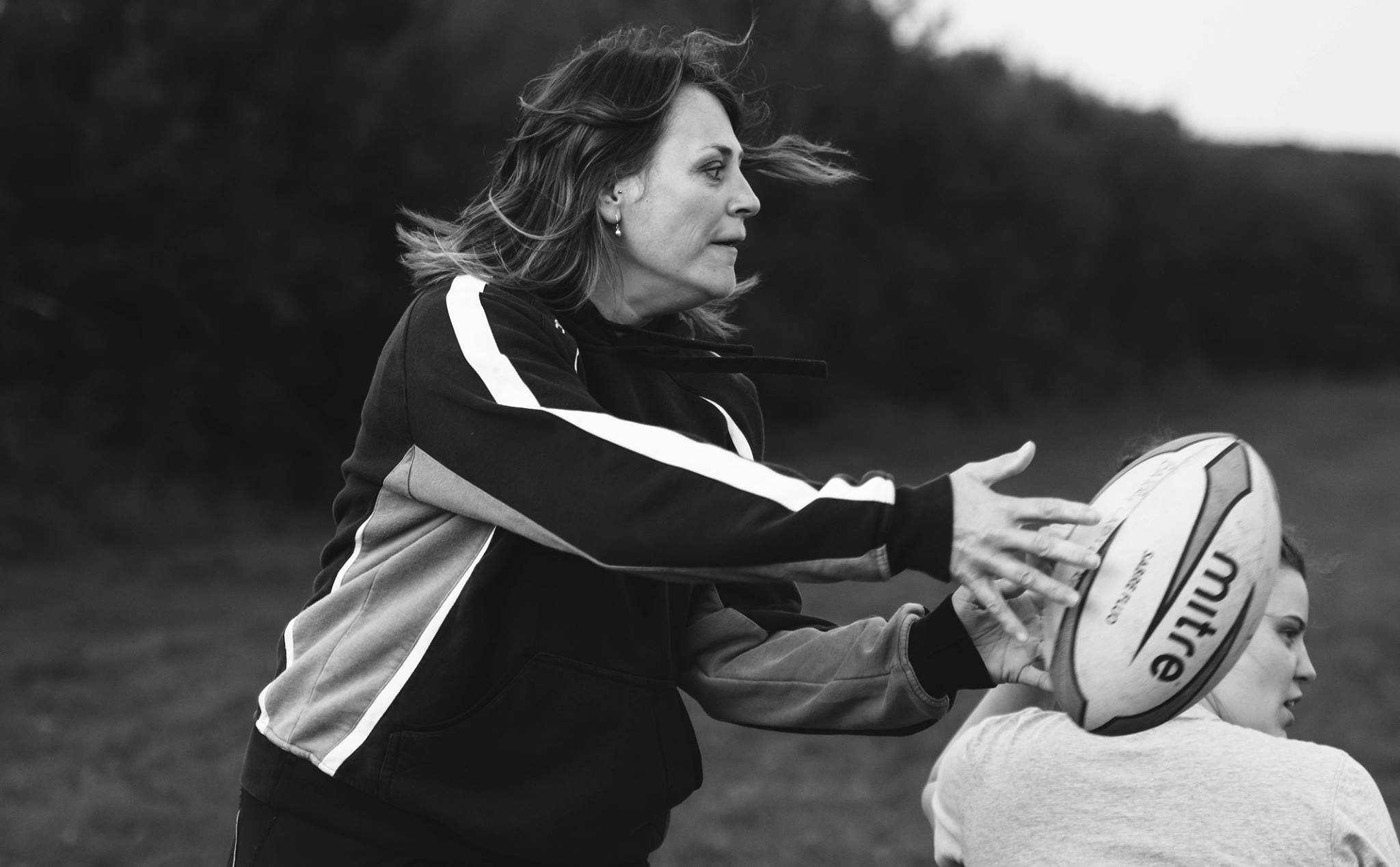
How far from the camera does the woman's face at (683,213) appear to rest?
234 cm

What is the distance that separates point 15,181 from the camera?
8227 mm

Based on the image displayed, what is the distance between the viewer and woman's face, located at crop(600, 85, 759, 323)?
234 cm

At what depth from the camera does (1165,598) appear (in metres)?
2.08

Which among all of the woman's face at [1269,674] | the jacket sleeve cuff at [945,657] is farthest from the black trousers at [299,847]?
the woman's face at [1269,674]

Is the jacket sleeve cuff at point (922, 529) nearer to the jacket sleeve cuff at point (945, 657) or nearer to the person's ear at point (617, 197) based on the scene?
the jacket sleeve cuff at point (945, 657)

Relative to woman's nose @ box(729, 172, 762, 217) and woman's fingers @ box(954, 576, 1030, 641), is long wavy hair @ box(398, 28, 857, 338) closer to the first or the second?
woman's nose @ box(729, 172, 762, 217)

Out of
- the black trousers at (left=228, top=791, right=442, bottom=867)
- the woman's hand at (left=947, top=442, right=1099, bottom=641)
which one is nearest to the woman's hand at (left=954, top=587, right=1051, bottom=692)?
the woman's hand at (left=947, top=442, right=1099, bottom=641)

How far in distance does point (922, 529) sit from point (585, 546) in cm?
42

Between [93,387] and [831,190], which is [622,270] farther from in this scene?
[831,190]

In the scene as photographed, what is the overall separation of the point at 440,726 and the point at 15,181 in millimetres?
7316

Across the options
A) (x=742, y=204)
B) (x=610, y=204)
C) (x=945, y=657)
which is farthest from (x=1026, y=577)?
(x=610, y=204)

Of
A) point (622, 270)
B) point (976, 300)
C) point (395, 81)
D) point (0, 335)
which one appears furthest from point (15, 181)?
point (976, 300)

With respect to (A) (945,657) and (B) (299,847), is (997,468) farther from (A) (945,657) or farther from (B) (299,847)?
(B) (299,847)

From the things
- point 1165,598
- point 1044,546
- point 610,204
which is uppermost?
point 610,204
